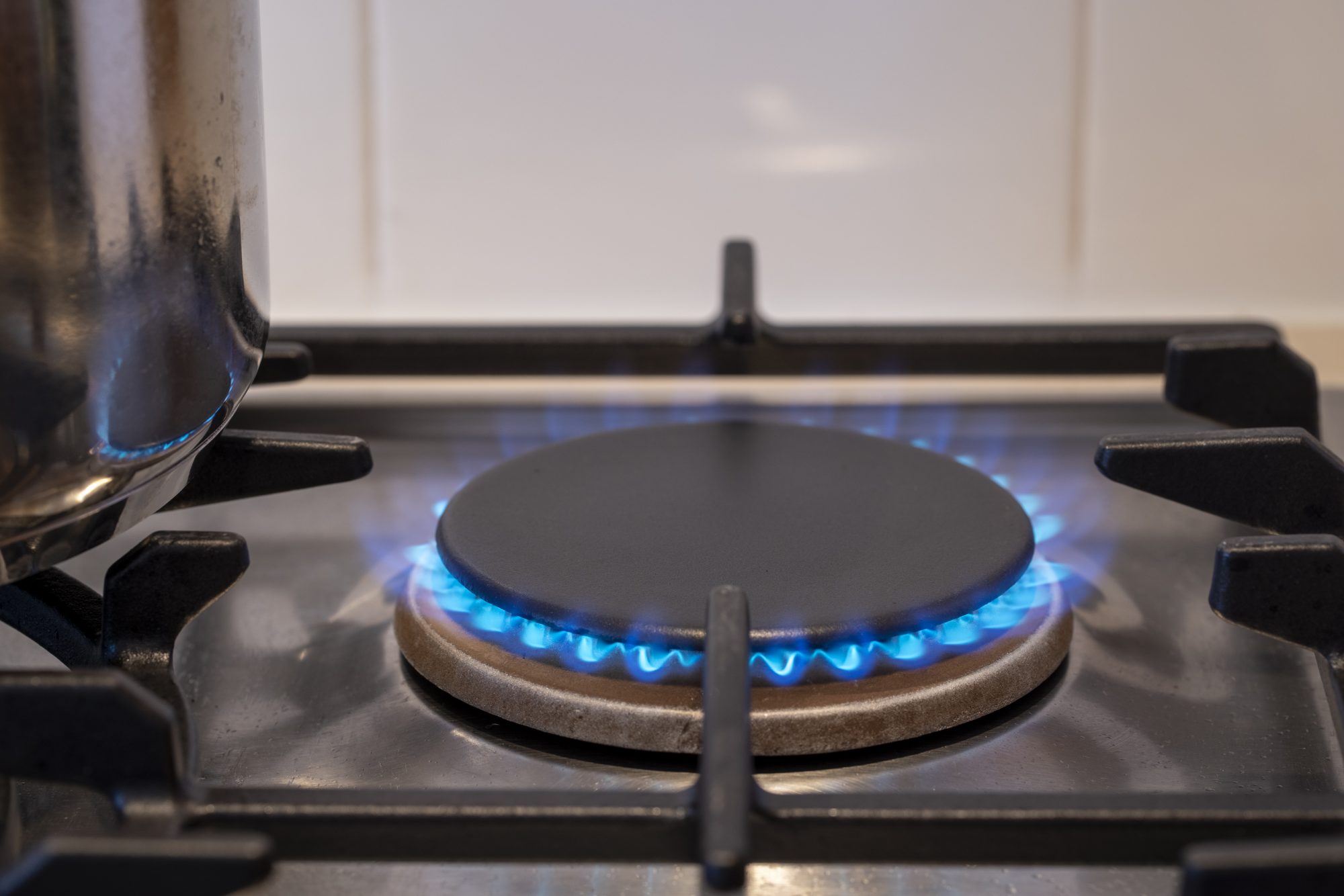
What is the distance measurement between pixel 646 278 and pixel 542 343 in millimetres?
168

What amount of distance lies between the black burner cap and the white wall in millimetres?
270

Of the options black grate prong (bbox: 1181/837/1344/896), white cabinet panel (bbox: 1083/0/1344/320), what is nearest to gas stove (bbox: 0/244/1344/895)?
black grate prong (bbox: 1181/837/1344/896)

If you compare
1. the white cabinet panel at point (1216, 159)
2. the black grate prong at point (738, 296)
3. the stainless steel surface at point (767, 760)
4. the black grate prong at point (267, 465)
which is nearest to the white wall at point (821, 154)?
the white cabinet panel at point (1216, 159)

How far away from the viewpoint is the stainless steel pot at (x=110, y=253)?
1.09ft

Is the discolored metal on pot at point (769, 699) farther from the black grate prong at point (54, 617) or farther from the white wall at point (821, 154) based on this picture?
the white wall at point (821, 154)

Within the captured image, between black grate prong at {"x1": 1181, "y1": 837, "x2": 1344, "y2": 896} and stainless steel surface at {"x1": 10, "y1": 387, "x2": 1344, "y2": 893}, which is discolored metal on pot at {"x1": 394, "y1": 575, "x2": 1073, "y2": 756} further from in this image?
black grate prong at {"x1": 1181, "y1": 837, "x2": 1344, "y2": 896}

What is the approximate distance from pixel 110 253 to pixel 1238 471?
0.40m

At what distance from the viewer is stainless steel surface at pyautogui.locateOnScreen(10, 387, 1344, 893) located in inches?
13.7

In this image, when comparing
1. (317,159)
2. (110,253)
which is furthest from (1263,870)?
(317,159)

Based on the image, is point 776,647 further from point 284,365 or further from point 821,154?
point 821,154

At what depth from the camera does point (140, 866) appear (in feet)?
0.92

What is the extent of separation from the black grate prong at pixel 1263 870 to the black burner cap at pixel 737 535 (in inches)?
5.5

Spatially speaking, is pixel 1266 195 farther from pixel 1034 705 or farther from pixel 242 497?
pixel 242 497

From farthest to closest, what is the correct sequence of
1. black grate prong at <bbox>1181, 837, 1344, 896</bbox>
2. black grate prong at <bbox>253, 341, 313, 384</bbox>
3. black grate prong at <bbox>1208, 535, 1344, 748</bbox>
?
black grate prong at <bbox>253, 341, 313, 384</bbox>
black grate prong at <bbox>1208, 535, 1344, 748</bbox>
black grate prong at <bbox>1181, 837, 1344, 896</bbox>
